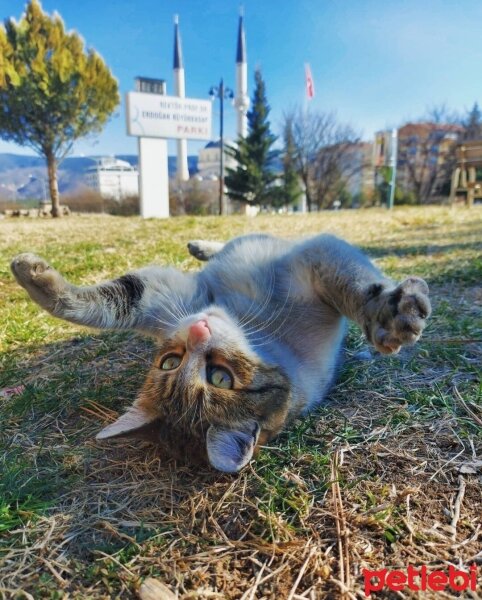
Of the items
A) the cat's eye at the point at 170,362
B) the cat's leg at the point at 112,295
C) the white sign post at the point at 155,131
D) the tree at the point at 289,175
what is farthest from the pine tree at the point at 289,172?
the cat's eye at the point at 170,362

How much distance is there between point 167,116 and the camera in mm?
17531

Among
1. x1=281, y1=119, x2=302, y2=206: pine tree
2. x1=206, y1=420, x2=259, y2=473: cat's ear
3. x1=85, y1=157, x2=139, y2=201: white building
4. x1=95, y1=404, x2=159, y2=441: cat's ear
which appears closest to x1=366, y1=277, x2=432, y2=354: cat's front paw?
x1=206, y1=420, x2=259, y2=473: cat's ear

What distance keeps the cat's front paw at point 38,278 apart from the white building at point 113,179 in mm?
29902

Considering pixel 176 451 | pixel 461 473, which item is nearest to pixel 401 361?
pixel 461 473

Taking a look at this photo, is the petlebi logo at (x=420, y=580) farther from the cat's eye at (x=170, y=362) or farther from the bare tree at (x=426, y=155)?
the bare tree at (x=426, y=155)

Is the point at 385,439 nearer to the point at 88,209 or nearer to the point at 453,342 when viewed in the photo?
the point at 453,342

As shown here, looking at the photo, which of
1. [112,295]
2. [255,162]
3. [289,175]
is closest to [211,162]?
[255,162]

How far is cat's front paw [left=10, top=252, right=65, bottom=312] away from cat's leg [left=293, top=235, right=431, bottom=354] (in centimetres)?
121

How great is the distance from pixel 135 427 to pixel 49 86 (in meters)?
20.6

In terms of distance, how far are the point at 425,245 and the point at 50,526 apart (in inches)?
227

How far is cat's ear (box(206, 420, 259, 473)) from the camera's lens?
1510 mm

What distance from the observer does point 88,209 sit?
3006 cm

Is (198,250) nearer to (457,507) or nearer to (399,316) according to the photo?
(399,316)

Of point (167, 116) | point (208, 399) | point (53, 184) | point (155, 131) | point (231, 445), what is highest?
point (167, 116)
